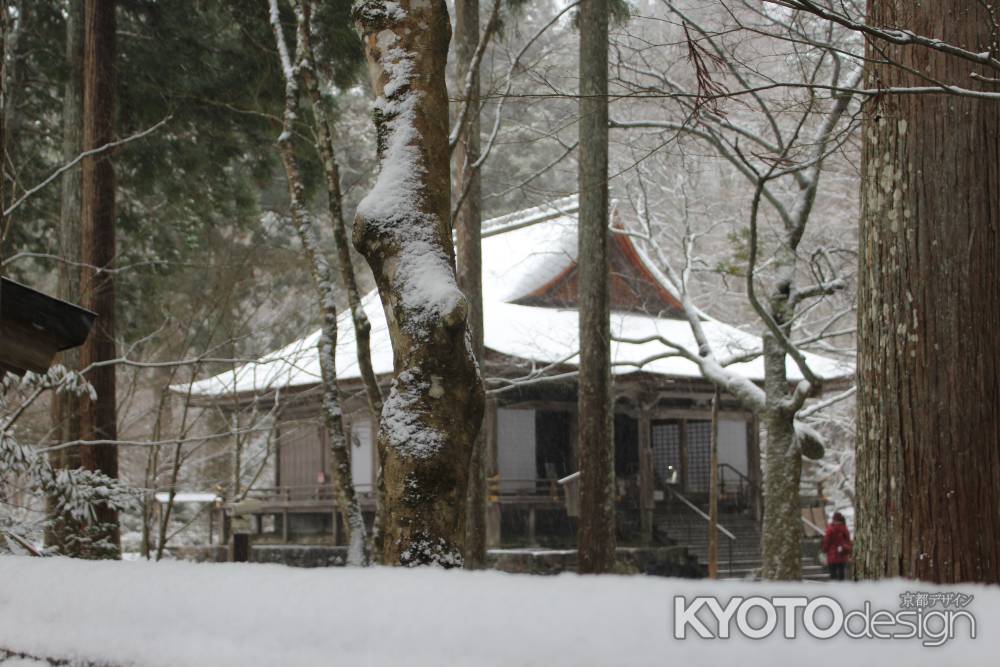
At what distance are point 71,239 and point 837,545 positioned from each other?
12.0 m

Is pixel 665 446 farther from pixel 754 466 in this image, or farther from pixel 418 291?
pixel 418 291

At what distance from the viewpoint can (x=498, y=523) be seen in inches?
788

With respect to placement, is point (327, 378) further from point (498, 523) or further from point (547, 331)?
point (547, 331)

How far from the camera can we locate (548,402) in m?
21.5

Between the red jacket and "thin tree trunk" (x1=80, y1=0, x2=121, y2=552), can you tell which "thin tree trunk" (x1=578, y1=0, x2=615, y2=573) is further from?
the red jacket

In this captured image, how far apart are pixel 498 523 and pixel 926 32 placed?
16194mm

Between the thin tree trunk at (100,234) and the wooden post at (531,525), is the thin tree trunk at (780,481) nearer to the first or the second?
the wooden post at (531,525)

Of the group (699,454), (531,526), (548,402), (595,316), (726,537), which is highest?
(595,316)

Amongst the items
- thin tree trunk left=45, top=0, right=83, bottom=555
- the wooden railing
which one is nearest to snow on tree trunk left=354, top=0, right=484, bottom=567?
thin tree trunk left=45, top=0, right=83, bottom=555

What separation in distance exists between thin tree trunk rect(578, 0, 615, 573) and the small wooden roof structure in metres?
7.24

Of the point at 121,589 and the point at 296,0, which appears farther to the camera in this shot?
the point at 296,0

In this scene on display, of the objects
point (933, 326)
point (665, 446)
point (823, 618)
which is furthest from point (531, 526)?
point (823, 618)

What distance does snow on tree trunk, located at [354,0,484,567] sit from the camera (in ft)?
17.9

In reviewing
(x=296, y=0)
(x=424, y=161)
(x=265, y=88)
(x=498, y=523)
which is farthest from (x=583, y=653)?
(x=498, y=523)
